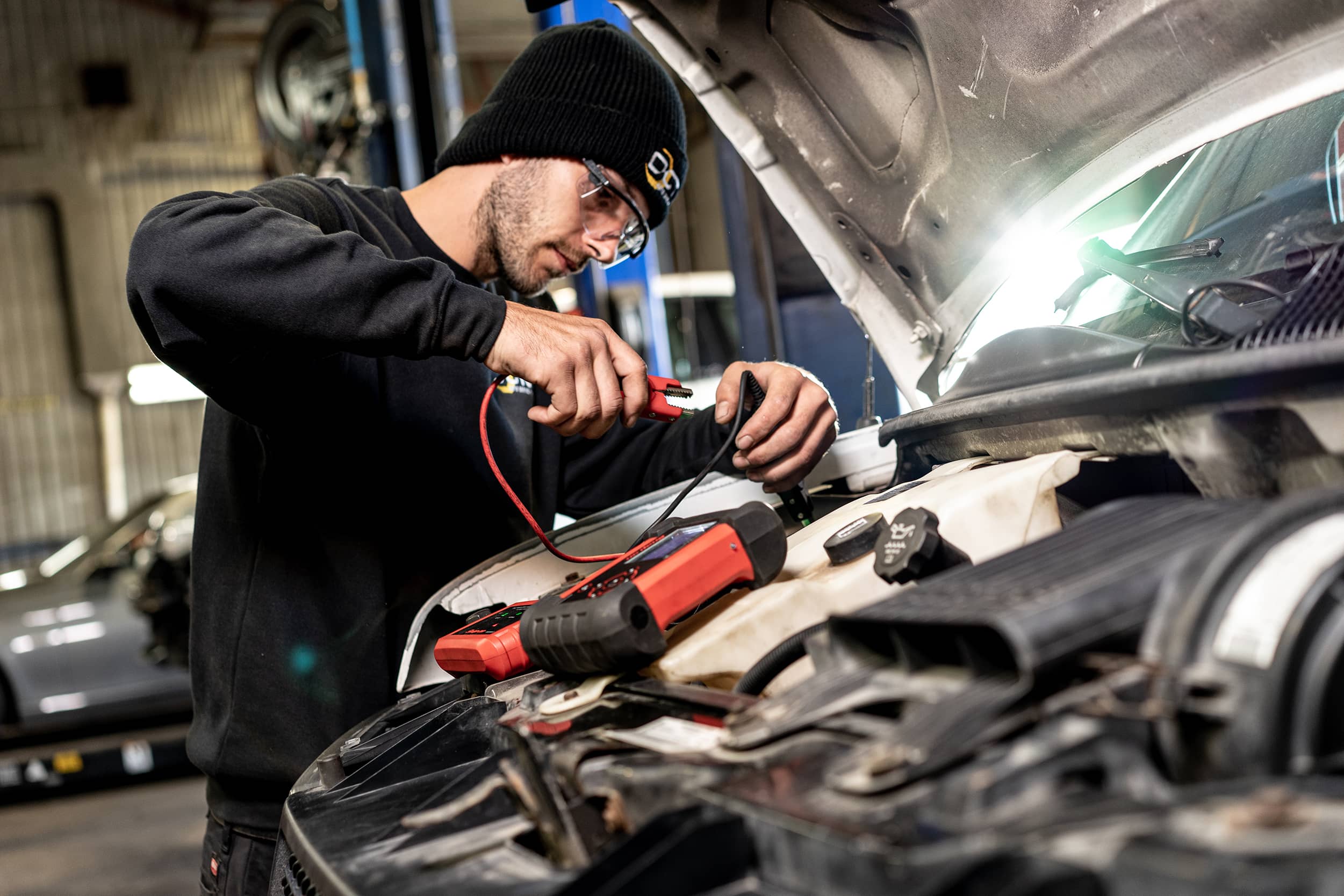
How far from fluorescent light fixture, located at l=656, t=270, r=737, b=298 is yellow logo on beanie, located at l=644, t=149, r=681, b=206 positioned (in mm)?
3737

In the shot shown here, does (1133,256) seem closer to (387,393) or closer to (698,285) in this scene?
(387,393)

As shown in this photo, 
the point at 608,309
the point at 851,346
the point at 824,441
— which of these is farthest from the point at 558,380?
the point at 608,309

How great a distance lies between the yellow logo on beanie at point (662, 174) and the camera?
184 cm

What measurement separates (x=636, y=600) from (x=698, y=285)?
570 centimetres

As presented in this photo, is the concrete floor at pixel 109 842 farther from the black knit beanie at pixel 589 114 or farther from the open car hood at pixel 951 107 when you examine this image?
the open car hood at pixel 951 107

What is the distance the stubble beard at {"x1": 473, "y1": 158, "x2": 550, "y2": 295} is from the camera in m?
1.80

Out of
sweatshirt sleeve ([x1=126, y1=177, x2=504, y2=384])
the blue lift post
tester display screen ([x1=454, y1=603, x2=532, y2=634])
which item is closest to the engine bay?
tester display screen ([x1=454, y1=603, x2=532, y2=634])

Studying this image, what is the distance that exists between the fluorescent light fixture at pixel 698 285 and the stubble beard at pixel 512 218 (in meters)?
Answer: 3.84

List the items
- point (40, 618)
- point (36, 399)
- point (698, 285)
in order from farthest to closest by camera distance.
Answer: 1. point (36, 399)
2. point (698, 285)
3. point (40, 618)

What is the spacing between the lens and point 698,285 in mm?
6535

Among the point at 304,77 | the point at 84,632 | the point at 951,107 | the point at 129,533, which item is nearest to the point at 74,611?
the point at 84,632

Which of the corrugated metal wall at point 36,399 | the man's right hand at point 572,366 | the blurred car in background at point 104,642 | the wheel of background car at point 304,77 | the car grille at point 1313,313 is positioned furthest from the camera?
the corrugated metal wall at point 36,399

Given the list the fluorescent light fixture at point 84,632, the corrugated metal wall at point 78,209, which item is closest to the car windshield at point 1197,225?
the fluorescent light fixture at point 84,632

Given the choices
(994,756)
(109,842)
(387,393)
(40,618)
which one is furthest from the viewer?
(40,618)
